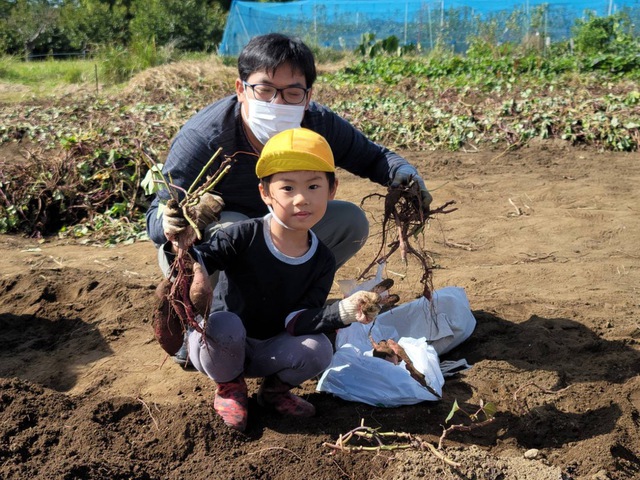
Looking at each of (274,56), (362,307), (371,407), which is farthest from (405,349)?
(274,56)

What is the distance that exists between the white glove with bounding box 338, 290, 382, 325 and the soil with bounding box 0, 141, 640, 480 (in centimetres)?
45

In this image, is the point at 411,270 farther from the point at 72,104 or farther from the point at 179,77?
the point at 179,77

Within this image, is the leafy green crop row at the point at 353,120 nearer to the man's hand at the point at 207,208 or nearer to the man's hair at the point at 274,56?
the man's hand at the point at 207,208

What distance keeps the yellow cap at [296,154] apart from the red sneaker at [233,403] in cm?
76

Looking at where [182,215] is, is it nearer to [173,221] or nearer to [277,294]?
[173,221]

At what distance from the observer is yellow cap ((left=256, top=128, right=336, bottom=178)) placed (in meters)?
2.44

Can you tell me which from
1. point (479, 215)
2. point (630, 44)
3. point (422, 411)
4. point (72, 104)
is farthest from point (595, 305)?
point (630, 44)

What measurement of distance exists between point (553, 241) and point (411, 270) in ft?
3.48

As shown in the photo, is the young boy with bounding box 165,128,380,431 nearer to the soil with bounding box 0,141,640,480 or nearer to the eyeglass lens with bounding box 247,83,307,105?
the soil with bounding box 0,141,640,480

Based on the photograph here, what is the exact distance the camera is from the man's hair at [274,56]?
2.81m

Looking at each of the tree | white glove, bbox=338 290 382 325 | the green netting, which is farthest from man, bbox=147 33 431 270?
the tree

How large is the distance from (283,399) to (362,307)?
54 centimetres

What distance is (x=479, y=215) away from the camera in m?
5.57

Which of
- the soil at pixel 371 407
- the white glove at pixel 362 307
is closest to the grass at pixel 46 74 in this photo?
the soil at pixel 371 407
